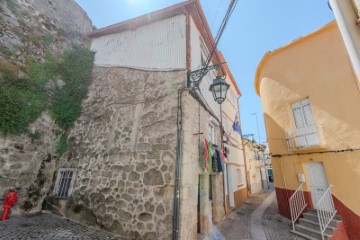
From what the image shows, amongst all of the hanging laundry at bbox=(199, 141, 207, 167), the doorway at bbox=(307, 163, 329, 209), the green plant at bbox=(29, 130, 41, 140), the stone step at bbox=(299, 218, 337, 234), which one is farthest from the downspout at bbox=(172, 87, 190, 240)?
the doorway at bbox=(307, 163, 329, 209)

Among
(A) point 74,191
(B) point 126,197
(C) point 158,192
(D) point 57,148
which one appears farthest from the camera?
(D) point 57,148

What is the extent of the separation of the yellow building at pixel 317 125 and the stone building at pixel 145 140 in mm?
4044

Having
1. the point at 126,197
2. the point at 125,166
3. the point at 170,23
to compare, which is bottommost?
the point at 126,197

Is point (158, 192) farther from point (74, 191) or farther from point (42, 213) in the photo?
point (42, 213)

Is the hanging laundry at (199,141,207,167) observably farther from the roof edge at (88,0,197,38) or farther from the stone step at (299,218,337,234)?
the roof edge at (88,0,197,38)

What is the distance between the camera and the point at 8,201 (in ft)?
16.5

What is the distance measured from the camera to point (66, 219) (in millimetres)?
5586

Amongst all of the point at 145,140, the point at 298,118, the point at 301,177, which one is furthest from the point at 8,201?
the point at 298,118

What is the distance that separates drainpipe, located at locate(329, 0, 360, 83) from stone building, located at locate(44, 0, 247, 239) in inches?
161

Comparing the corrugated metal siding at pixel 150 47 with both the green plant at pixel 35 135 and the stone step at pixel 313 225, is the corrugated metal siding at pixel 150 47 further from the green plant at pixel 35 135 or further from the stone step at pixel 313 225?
the stone step at pixel 313 225

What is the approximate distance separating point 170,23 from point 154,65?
1.96 meters

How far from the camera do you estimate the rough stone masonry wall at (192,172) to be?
4.58 meters

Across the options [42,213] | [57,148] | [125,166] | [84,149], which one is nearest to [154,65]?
[125,166]

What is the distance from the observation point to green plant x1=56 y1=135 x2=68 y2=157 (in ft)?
22.6
